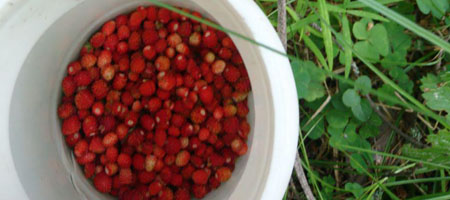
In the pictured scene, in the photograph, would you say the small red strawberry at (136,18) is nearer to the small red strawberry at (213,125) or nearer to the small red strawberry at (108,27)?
the small red strawberry at (108,27)

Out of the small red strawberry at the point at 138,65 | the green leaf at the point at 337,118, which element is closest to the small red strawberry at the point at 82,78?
the small red strawberry at the point at 138,65

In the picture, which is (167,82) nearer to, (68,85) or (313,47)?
(68,85)

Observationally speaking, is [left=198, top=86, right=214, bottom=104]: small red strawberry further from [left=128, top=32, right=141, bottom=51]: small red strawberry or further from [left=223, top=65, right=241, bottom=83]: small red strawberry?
[left=128, top=32, right=141, bottom=51]: small red strawberry

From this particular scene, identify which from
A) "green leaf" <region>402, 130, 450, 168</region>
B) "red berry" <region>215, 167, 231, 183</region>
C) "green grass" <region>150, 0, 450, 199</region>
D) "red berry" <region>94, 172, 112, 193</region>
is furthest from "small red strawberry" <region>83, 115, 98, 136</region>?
"green leaf" <region>402, 130, 450, 168</region>

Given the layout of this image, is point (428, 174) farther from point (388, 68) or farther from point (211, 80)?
point (211, 80)

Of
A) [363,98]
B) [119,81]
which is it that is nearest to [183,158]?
[119,81]
